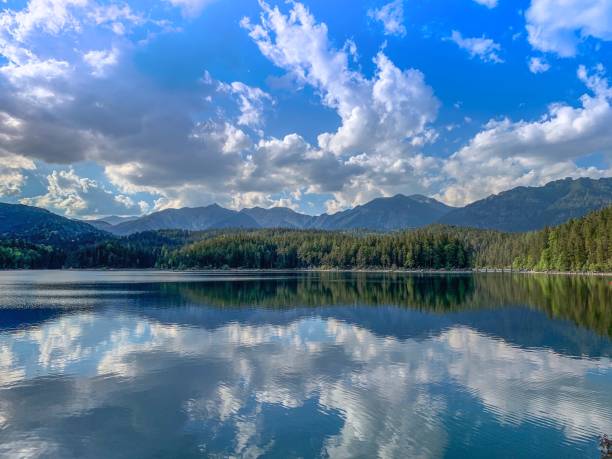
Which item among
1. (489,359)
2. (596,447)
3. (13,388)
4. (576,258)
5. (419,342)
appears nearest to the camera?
(596,447)

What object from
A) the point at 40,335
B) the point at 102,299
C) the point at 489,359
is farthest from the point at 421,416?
the point at 102,299

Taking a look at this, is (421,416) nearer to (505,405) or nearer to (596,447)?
(505,405)

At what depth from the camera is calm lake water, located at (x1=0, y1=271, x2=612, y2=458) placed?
1906 cm

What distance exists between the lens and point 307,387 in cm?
2706

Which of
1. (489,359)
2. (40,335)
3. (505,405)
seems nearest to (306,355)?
(489,359)

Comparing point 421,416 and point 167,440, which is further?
point 421,416

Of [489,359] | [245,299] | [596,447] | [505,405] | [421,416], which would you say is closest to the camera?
[596,447]

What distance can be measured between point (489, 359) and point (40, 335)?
137 ft

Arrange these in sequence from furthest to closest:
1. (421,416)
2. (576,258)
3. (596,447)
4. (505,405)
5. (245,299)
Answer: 1. (576,258)
2. (245,299)
3. (505,405)
4. (421,416)
5. (596,447)

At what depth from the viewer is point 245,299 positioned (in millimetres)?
82562

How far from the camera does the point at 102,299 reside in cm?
8312

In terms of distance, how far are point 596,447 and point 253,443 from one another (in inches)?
555

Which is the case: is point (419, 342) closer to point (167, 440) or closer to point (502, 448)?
point (502, 448)

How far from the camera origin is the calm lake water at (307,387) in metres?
19.1
